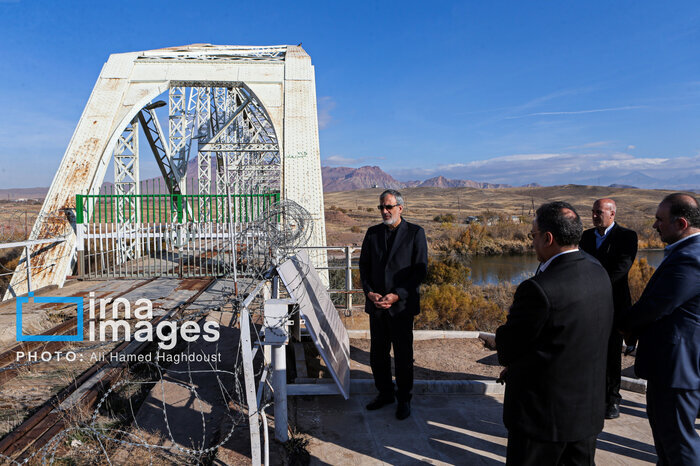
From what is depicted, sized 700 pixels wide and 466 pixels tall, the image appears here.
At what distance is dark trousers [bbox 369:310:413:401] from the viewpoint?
4.05 metres

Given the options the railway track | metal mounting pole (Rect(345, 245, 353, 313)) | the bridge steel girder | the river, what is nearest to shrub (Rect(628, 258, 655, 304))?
the river

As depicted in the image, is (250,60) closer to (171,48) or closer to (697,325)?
(171,48)

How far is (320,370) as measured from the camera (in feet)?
19.2

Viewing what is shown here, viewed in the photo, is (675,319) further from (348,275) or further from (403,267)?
(348,275)

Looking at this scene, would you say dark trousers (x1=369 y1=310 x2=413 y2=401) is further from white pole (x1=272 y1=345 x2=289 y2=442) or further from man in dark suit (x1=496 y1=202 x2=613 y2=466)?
man in dark suit (x1=496 y1=202 x2=613 y2=466)

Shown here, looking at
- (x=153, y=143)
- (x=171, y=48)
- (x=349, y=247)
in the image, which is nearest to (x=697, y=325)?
(x=349, y=247)

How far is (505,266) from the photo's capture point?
26.8m

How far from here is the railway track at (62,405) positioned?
3336 millimetres

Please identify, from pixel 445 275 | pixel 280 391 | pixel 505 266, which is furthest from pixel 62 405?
pixel 505 266

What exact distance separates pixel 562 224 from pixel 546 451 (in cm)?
123

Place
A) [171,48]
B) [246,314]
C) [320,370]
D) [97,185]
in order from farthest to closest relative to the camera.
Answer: [171,48], [97,185], [320,370], [246,314]

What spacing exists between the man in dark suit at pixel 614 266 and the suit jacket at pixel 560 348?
1850 mm

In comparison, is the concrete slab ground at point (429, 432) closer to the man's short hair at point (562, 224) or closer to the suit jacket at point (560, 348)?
the suit jacket at point (560, 348)

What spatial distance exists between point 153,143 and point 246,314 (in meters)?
16.4
